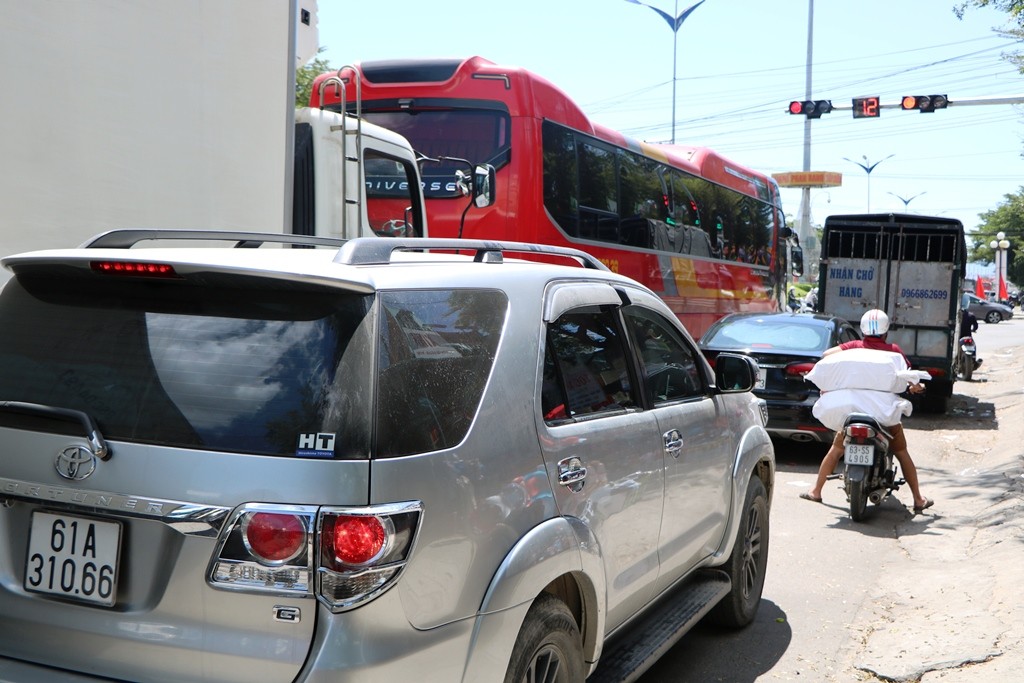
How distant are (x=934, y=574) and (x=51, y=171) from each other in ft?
19.0

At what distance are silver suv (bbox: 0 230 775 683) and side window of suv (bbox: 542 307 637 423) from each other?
15 centimetres

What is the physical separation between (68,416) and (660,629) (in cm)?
260

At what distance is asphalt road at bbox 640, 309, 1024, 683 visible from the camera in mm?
5227

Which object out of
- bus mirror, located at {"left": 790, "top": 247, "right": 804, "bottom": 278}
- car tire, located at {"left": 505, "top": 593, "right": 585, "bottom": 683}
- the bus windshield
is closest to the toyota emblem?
car tire, located at {"left": 505, "top": 593, "right": 585, "bottom": 683}

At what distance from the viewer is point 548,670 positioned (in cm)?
333

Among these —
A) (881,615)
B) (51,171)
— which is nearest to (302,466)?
(51,171)

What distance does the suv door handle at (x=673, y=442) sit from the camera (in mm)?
4375

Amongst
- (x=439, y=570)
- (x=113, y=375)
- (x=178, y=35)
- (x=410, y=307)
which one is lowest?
(x=439, y=570)

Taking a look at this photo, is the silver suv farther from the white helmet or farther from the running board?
the white helmet

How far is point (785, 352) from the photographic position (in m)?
11.2

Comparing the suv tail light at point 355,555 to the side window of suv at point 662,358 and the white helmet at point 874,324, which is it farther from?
the white helmet at point 874,324

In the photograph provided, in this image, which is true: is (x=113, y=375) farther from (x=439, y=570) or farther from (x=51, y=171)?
(x=51, y=171)

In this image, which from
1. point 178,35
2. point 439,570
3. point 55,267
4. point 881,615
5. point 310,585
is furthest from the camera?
point 881,615

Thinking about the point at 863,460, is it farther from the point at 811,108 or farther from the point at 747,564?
the point at 811,108
